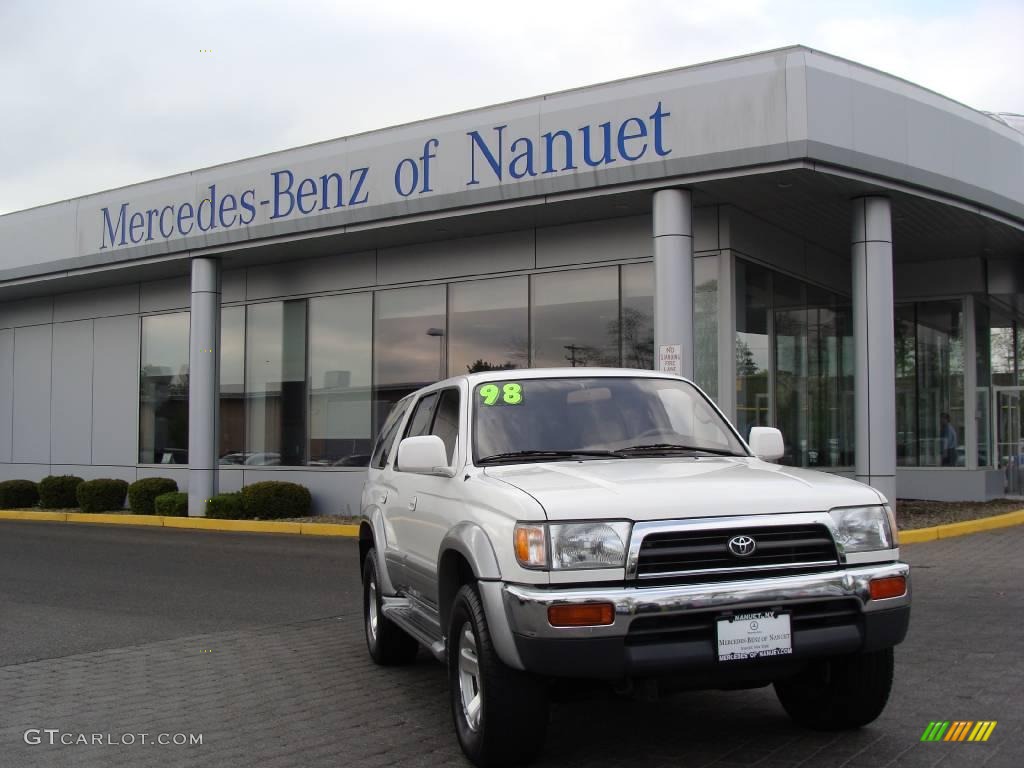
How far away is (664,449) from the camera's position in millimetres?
5656

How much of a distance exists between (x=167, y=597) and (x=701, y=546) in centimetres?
751

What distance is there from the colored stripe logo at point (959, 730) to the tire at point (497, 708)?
1987 mm

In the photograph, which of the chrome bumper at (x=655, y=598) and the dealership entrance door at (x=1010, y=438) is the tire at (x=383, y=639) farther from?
the dealership entrance door at (x=1010, y=438)

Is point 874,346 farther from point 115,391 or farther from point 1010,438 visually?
point 115,391

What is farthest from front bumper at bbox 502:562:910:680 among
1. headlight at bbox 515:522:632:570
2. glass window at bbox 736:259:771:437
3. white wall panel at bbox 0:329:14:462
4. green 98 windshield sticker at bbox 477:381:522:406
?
white wall panel at bbox 0:329:14:462

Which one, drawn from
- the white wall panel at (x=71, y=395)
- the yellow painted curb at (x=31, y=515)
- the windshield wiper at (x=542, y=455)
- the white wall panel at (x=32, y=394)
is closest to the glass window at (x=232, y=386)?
the yellow painted curb at (x=31, y=515)

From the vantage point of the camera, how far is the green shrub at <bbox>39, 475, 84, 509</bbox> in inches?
947

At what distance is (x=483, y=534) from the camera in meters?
4.66

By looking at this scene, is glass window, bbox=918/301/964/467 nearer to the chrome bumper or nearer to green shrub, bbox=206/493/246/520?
green shrub, bbox=206/493/246/520

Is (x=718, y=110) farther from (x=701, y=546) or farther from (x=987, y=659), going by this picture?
(x=701, y=546)

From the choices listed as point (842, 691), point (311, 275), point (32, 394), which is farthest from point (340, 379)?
point (842, 691)

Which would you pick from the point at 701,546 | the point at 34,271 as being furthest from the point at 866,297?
the point at 34,271

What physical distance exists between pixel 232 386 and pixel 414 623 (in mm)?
17796

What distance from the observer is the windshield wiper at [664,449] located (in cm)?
558
